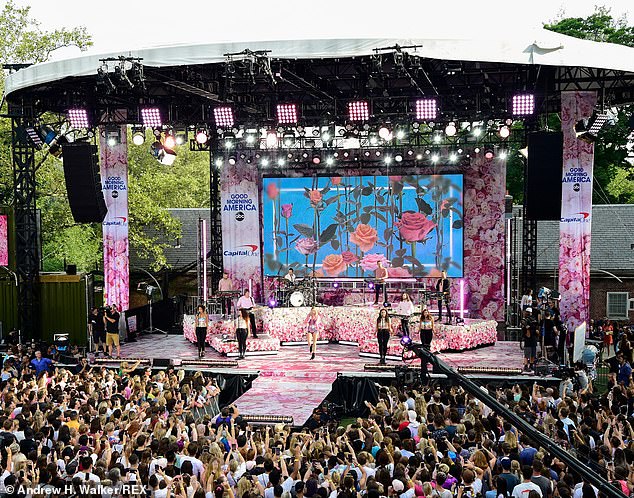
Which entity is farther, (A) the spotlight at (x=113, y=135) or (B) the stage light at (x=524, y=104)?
(A) the spotlight at (x=113, y=135)

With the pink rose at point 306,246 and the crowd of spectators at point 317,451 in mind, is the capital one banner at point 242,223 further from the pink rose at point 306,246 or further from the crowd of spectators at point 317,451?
the crowd of spectators at point 317,451

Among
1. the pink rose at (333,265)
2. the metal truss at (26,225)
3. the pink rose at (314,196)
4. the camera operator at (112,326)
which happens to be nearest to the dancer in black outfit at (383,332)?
the camera operator at (112,326)

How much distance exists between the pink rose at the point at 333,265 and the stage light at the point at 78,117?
9.72 metres

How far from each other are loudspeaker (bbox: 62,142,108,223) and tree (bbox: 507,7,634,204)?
22538mm

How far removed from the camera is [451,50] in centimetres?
1777

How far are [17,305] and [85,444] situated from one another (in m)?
15.3

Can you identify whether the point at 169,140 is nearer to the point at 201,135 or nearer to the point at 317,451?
the point at 201,135

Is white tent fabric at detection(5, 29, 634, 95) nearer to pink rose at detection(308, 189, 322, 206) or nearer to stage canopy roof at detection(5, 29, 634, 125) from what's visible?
stage canopy roof at detection(5, 29, 634, 125)

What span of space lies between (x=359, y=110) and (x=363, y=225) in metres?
8.11

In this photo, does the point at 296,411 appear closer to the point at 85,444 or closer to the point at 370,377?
the point at 370,377

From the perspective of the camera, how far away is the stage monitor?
27.3m

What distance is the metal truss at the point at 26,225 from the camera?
23.0m

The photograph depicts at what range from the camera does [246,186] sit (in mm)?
28453

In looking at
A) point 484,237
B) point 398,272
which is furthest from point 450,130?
point 398,272
